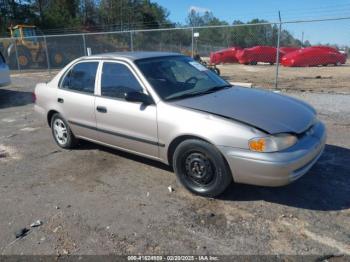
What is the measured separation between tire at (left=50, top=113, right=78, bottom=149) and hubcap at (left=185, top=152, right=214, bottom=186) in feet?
8.29

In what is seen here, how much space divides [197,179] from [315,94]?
23.5ft

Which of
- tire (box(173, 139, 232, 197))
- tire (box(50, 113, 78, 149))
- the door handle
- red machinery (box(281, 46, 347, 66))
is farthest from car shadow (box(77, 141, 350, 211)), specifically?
red machinery (box(281, 46, 347, 66))

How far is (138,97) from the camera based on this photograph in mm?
4141

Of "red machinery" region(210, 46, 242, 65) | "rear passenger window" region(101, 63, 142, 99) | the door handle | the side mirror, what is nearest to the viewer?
the side mirror

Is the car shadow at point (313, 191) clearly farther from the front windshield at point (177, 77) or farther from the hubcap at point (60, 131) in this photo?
the hubcap at point (60, 131)

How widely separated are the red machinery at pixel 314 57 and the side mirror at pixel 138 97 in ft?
70.8

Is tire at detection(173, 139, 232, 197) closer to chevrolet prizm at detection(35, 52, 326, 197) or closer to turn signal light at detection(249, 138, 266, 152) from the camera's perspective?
chevrolet prizm at detection(35, 52, 326, 197)

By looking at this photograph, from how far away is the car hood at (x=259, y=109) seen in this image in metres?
3.54

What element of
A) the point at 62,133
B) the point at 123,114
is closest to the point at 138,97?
the point at 123,114

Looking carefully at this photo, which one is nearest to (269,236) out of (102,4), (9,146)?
(9,146)

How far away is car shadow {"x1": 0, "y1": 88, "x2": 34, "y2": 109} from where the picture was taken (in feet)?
35.7

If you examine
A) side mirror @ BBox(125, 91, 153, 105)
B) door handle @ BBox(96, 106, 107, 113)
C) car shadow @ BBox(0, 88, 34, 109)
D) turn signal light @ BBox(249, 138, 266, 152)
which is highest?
side mirror @ BBox(125, 91, 153, 105)

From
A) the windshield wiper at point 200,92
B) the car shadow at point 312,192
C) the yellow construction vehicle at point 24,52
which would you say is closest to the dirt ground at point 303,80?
the car shadow at point 312,192

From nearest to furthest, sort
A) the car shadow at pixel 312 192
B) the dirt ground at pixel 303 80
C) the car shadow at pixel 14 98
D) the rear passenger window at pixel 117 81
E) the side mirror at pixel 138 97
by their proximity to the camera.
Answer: the car shadow at pixel 312 192 < the side mirror at pixel 138 97 < the rear passenger window at pixel 117 81 < the car shadow at pixel 14 98 < the dirt ground at pixel 303 80
